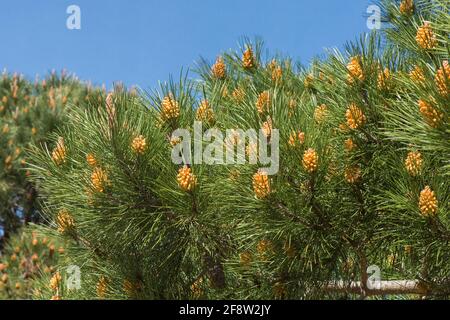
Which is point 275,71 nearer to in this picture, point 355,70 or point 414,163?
point 355,70

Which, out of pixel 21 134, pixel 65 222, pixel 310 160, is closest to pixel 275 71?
pixel 310 160

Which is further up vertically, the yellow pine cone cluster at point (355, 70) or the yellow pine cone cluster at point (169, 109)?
the yellow pine cone cluster at point (355, 70)

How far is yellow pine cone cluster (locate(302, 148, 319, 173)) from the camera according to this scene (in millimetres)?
2023

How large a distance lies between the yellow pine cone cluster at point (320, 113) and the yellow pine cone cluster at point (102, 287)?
38.4 inches

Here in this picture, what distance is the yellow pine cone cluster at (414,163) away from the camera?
79.4 inches

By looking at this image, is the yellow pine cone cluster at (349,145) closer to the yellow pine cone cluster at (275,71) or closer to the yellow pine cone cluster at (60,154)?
the yellow pine cone cluster at (275,71)

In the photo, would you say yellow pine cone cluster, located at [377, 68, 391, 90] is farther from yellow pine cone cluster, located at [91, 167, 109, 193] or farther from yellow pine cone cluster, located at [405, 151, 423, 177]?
yellow pine cone cluster, located at [91, 167, 109, 193]

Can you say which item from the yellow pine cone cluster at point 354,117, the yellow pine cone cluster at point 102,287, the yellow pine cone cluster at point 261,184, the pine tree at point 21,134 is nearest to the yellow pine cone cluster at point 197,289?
the yellow pine cone cluster at point 102,287

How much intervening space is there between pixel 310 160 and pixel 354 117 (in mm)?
247

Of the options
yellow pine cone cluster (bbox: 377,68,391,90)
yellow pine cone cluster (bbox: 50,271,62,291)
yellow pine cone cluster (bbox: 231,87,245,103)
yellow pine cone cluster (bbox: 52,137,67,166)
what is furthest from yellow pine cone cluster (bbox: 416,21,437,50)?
yellow pine cone cluster (bbox: 50,271,62,291)

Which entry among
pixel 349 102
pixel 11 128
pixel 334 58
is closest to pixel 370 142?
pixel 349 102

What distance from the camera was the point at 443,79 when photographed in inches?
72.3
